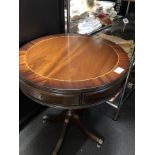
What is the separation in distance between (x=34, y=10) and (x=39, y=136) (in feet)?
3.18

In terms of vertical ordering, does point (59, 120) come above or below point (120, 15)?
below

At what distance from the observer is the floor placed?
4.77 ft

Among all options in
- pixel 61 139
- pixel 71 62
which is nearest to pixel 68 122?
pixel 61 139

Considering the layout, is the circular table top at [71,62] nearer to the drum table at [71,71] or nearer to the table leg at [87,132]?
the drum table at [71,71]

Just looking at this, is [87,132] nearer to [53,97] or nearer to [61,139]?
[61,139]

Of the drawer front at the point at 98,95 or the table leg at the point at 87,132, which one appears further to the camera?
the table leg at the point at 87,132

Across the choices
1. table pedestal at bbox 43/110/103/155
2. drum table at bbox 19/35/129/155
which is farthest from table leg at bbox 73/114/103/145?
drum table at bbox 19/35/129/155

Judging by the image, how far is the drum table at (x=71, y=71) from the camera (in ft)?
3.03

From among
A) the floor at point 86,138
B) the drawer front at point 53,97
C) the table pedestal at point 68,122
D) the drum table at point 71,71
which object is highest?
the drum table at point 71,71

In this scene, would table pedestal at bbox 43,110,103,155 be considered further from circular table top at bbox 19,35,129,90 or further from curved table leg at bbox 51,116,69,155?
circular table top at bbox 19,35,129,90

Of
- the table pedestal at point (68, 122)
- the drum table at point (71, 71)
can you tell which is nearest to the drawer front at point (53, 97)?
the drum table at point (71, 71)
